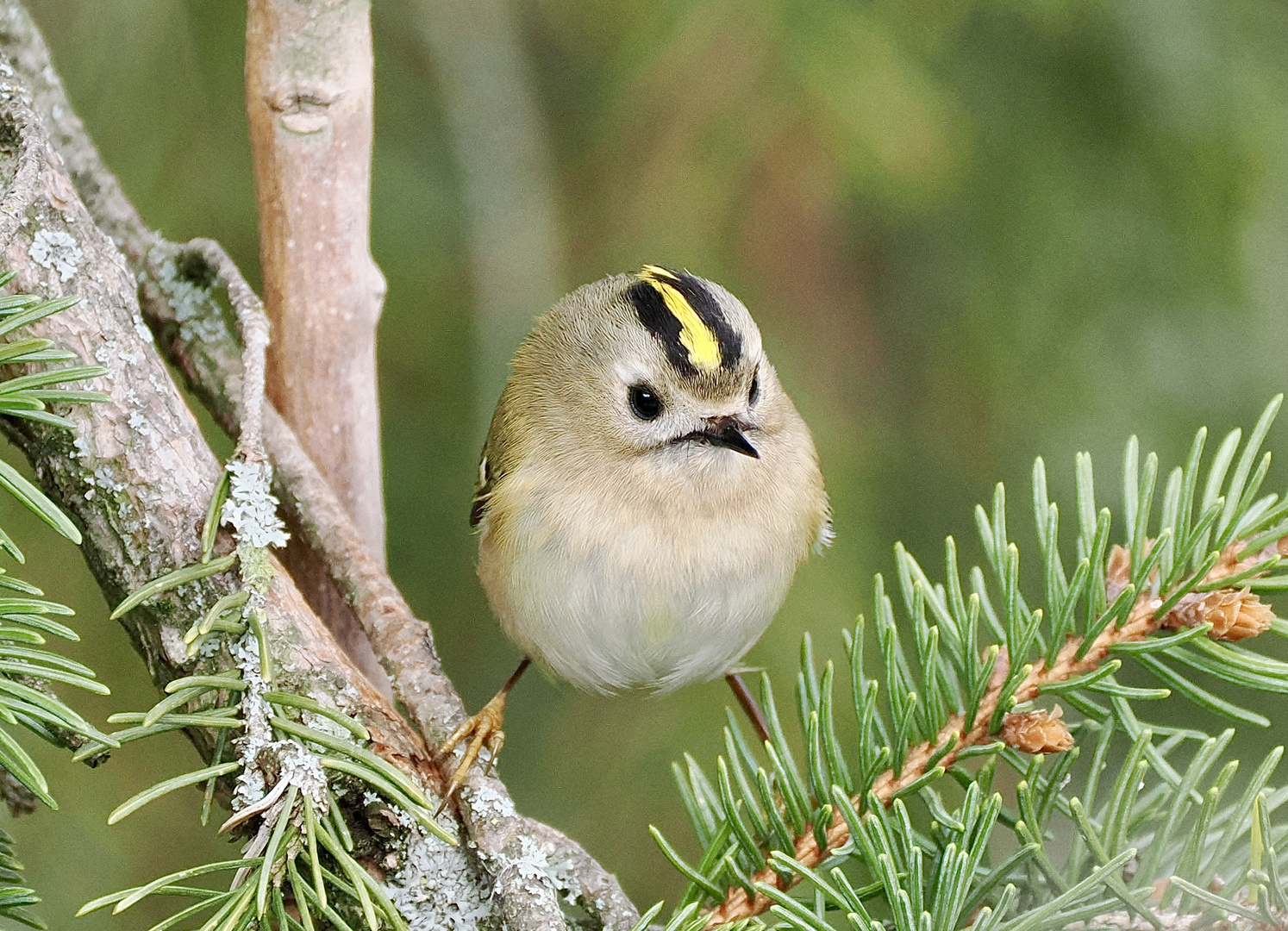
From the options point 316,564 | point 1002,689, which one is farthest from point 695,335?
point 1002,689

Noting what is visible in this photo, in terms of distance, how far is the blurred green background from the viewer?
6.34 ft

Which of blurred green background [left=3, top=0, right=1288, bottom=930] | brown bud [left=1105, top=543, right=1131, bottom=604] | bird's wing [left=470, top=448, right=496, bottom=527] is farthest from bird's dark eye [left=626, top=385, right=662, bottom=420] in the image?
brown bud [left=1105, top=543, right=1131, bottom=604]

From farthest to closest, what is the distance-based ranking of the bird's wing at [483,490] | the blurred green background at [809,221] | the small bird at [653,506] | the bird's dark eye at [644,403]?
the blurred green background at [809,221] < the bird's wing at [483,490] < the bird's dark eye at [644,403] < the small bird at [653,506]

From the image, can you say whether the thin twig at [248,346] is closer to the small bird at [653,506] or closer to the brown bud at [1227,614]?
the small bird at [653,506]

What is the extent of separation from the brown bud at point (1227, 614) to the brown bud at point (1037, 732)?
0.50ft

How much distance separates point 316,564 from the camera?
147cm

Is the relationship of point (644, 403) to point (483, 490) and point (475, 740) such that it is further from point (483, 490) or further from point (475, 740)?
point (475, 740)

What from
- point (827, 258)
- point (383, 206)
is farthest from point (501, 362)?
point (827, 258)

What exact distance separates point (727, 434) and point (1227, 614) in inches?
27.3

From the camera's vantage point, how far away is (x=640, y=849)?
7.31 ft

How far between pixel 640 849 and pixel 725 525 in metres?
0.95

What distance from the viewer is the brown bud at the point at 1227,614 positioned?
3.34 ft

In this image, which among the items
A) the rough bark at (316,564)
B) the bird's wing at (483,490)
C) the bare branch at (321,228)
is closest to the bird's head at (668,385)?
the bird's wing at (483,490)

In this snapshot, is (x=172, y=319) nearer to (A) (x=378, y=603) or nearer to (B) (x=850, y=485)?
(A) (x=378, y=603)
